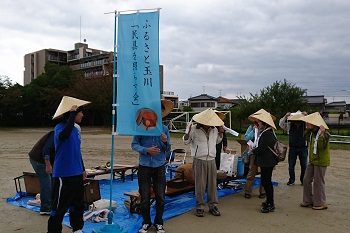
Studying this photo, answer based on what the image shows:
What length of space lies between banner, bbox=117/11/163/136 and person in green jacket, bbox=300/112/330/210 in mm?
3007

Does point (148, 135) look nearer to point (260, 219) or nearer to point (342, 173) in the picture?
point (260, 219)

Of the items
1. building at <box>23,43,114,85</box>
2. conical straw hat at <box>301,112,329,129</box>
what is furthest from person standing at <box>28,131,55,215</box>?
building at <box>23,43,114,85</box>

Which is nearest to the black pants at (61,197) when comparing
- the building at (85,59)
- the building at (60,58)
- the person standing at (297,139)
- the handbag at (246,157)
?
the handbag at (246,157)

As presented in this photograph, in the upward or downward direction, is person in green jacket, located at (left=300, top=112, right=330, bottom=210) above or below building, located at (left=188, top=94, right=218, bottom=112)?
below

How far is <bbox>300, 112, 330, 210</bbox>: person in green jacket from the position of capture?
573cm

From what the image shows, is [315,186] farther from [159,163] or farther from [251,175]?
[159,163]

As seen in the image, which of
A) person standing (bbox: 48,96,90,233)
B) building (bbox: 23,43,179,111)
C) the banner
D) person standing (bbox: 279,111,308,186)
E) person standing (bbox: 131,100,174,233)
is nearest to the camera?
person standing (bbox: 48,96,90,233)

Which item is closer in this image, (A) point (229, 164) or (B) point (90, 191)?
(B) point (90, 191)

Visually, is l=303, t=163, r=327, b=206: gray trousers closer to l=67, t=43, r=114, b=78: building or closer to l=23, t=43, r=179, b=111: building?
l=67, t=43, r=114, b=78: building

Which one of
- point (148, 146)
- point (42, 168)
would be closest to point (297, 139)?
point (148, 146)

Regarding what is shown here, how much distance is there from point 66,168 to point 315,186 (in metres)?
4.30

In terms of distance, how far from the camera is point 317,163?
576 cm

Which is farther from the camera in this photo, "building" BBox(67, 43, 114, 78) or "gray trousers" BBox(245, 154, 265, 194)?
"building" BBox(67, 43, 114, 78)

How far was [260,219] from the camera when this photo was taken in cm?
522
